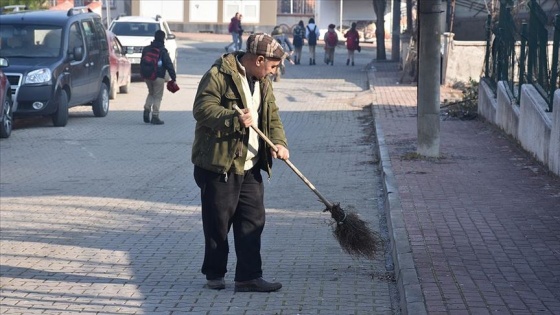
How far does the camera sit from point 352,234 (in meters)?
7.16

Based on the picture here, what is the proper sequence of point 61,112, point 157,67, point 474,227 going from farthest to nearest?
point 157,67 < point 61,112 < point 474,227

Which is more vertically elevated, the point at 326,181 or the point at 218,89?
the point at 218,89

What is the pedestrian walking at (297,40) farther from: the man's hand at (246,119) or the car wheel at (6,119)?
the man's hand at (246,119)

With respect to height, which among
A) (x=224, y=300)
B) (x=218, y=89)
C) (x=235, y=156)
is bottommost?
(x=224, y=300)

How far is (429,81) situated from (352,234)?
638 centimetres

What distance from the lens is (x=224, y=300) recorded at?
22.9 ft

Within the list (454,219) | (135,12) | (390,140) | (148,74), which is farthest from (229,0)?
(454,219)

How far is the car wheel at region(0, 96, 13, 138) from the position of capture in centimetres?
1664

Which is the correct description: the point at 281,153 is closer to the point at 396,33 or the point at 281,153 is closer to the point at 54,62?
the point at 54,62

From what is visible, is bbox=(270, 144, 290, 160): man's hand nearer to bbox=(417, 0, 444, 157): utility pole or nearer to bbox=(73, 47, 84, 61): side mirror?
bbox=(417, 0, 444, 157): utility pole

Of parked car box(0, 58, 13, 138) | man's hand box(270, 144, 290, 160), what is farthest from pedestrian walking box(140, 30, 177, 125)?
man's hand box(270, 144, 290, 160)

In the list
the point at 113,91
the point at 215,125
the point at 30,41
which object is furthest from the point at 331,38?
the point at 215,125

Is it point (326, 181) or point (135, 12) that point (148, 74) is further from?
point (135, 12)

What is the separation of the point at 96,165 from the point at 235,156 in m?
7.52
